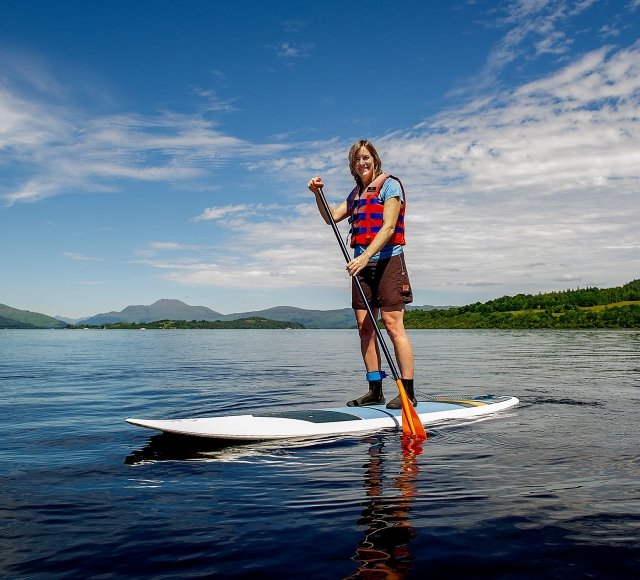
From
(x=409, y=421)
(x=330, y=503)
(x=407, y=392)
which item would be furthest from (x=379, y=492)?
(x=407, y=392)

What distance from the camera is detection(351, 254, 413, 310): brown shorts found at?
21.9 feet

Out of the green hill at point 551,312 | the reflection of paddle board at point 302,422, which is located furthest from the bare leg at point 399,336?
the green hill at point 551,312

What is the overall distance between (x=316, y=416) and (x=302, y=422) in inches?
12.9

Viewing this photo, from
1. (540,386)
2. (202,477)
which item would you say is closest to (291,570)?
(202,477)

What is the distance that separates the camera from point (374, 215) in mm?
6766

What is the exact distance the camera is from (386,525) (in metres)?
3.08

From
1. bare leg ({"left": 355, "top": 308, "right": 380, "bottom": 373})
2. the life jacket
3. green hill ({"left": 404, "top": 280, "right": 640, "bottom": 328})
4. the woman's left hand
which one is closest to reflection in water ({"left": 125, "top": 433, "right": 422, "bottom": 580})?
bare leg ({"left": 355, "top": 308, "right": 380, "bottom": 373})

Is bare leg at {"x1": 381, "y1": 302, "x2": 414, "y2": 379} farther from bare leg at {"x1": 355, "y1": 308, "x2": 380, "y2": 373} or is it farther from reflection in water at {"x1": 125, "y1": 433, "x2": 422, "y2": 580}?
reflection in water at {"x1": 125, "y1": 433, "x2": 422, "y2": 580}

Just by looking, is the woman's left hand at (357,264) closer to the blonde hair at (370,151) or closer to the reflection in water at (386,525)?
the blonde hair at (370,151)

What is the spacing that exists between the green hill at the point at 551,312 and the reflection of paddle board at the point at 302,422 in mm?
98105

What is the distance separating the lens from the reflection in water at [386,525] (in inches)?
100

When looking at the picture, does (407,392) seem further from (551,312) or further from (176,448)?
(551,312)

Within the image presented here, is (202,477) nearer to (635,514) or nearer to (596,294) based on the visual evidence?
(635,514)

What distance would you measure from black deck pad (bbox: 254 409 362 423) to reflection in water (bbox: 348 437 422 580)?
1.38 meters
